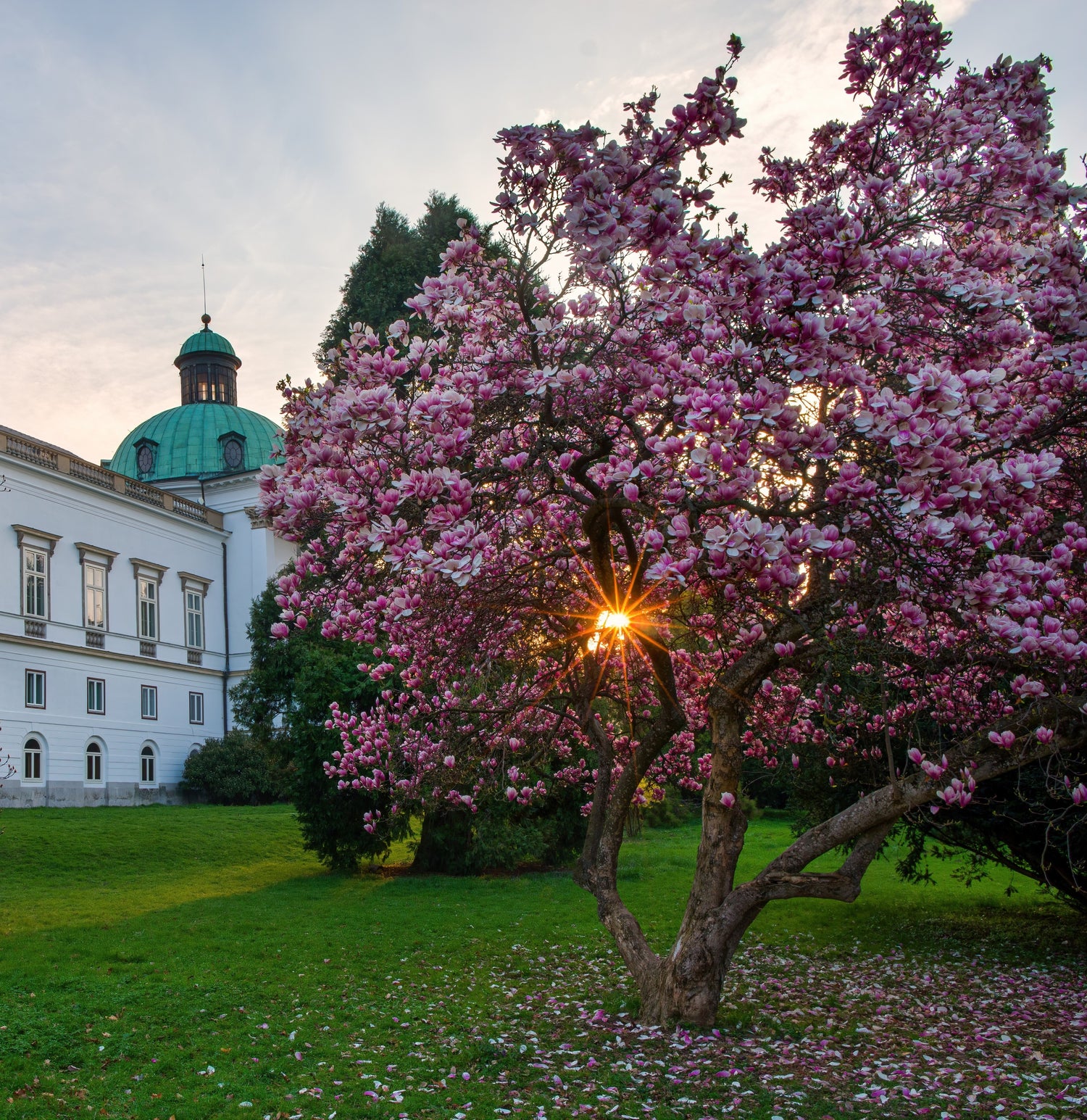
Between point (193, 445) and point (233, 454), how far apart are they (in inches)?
79.8

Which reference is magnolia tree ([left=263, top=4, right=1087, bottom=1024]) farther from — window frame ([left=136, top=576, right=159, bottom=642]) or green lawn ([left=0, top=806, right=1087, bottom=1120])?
window frame ([left=136, top=576, right=159, bottom=642])

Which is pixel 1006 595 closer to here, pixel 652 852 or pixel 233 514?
pixel 652 852

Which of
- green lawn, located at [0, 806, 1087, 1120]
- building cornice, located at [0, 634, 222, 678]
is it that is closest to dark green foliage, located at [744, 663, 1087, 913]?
green lawn, located at [0, 806, 1087, 1120]

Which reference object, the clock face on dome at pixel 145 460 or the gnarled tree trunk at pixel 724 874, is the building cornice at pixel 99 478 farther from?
the gnarled tree trunk at pixel 724 874

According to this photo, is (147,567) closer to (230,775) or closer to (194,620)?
(194,620)

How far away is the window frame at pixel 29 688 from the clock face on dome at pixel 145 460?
18.8 m

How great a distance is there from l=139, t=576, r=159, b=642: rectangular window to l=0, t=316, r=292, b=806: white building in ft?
0.16

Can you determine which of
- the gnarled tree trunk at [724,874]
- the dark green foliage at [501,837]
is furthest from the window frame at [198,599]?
the gnarled tree trunk at [724,874]

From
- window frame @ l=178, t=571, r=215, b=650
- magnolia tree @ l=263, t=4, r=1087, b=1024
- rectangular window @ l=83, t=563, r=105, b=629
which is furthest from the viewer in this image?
window frame @ l=178, t=571, r=215, b=650

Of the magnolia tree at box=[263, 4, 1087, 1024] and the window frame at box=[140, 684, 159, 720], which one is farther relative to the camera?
the window frame at box=[140, 684, 159, 720]

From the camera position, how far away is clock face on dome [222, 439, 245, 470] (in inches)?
2037

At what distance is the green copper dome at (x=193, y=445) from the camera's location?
5138 cm

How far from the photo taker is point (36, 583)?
1403 inches

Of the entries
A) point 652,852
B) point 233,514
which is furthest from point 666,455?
point 233,514
